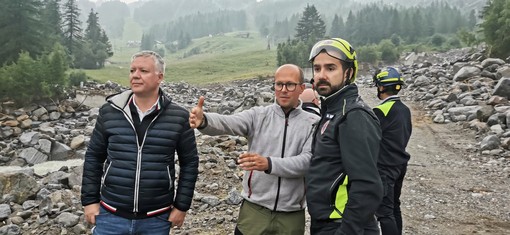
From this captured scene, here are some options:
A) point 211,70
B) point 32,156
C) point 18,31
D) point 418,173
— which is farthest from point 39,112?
point 211,70

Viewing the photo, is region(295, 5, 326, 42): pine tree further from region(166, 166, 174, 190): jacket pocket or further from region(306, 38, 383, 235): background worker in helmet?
region(306, 38, 383, 235): background worker in helmet

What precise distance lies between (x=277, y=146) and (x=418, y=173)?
9223mm

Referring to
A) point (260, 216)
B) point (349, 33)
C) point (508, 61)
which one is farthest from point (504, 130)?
point (349, 33)

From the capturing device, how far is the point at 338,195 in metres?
2.92

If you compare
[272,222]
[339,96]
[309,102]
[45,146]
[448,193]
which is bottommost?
[45,146]

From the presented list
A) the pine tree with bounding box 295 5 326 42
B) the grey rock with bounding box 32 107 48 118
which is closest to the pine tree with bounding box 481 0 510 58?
the grey rock with bounding box 32 107 48 118

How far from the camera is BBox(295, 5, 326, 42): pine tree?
327 feet

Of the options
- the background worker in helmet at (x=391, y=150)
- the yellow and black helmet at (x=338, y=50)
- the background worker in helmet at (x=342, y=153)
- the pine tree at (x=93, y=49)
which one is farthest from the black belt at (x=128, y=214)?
the pine tree at (x=93, y=49)

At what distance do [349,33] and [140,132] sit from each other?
130 metres

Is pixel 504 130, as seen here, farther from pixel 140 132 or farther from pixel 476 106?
pixel 140 132

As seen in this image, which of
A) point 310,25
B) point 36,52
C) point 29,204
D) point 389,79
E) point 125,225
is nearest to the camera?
point 125,225

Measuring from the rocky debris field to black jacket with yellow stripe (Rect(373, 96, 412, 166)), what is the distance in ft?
12.1

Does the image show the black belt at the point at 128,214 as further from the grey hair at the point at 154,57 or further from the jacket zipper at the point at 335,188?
the jacket zipper at the point at 335,188

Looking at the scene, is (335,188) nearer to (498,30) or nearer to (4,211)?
(4,211)
